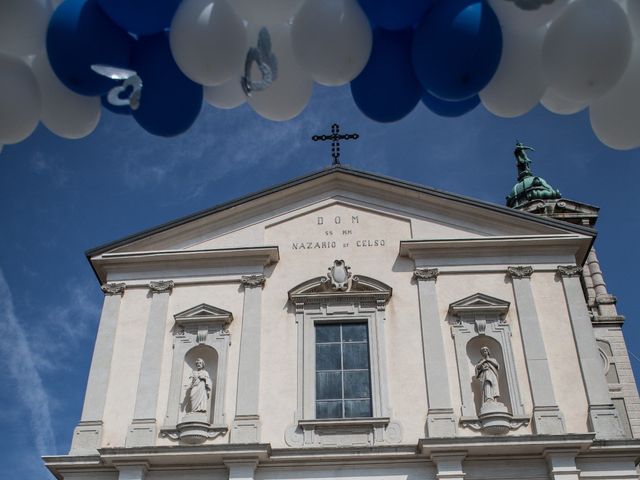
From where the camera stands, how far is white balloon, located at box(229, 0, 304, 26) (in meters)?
4.77

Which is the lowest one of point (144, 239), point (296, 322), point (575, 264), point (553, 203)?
point (296, 322)

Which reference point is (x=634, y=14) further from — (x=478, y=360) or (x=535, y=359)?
(x=478, y=360)

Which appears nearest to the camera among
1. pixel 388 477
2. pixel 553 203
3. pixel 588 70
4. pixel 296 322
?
pixel 588 70

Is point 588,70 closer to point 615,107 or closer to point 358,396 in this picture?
point 615,107

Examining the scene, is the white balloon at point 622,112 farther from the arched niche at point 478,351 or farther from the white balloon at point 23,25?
the arched niche at point 478,351

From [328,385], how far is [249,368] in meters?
1.51

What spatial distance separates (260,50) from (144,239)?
11793 mm

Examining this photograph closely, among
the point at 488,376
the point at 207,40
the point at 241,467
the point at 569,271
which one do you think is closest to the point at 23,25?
the point at 207,40

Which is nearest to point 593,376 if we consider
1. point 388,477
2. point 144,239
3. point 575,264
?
point 575,264

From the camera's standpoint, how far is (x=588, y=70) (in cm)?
469

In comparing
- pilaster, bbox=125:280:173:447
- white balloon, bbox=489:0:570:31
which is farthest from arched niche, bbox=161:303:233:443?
white balloon, bbox=489:0:570:31

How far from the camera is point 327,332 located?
48.5ft

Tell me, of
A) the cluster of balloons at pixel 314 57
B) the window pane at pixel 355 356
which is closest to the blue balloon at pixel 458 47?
the cluster of balloons at pixel 314 57

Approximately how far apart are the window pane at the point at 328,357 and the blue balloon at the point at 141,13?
10166mm
